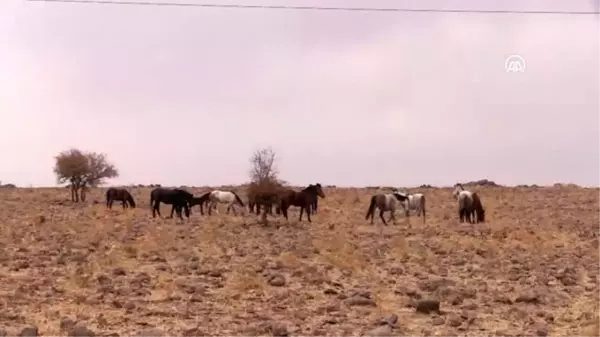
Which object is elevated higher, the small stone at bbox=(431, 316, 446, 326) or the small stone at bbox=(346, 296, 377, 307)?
the small stone at bbox=(346, 296, 377, 307)

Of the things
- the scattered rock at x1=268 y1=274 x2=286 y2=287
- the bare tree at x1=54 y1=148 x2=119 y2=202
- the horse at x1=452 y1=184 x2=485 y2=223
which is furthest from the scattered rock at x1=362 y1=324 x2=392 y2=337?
the bare tree at x1=54 y1=148 x2=119 y2=202

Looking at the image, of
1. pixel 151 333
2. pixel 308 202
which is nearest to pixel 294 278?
pixel 151 333

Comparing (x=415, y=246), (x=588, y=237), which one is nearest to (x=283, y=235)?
(x=415, y=246)

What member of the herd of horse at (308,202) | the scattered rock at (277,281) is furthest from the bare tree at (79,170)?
the scattered rock at (277,281)

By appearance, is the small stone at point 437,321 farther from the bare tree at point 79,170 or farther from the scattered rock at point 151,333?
the bare tree at point 79,170

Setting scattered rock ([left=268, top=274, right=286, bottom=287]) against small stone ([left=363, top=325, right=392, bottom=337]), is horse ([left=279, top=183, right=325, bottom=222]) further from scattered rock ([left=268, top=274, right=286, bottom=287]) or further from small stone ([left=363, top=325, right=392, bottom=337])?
small stone ([left=363, top=325, right=392, bottom=337])

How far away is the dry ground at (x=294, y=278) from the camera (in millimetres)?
11430

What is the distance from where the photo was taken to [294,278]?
1555 centimetres

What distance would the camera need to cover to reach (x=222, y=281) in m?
15.1

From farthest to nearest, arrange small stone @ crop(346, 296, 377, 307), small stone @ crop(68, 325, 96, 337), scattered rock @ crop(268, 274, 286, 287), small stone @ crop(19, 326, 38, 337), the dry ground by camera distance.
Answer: scattered rock @ crop(268, 274, 286, 287), small stone @ crop(346, 296, 377, 307), the dry ground, small stone @ crop(68, 325, 96, 337), small stone @ crop(19, 326, 38, 337)

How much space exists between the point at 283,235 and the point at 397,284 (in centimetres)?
1073

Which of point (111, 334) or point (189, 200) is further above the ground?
point (189, 200)

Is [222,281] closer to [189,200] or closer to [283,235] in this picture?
[283,235]

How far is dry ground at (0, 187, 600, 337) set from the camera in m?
11.4
